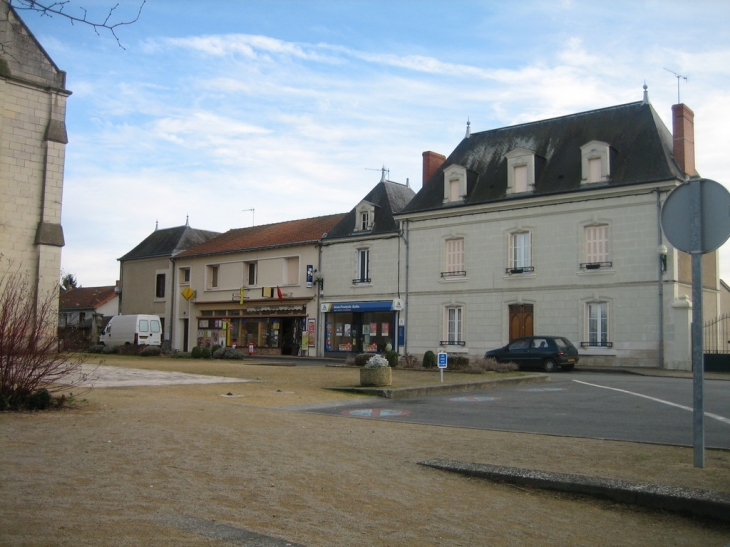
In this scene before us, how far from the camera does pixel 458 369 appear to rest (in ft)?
74.8

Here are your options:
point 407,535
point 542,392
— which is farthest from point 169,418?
point 542,392

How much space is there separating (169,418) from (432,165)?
29602 millimetres

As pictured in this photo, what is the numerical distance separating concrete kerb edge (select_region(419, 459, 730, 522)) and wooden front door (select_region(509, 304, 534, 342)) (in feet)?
79.9

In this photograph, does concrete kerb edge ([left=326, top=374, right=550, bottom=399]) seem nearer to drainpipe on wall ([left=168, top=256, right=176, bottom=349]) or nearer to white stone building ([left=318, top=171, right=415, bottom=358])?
white stone building ([left=318, top=171, right=415, bottom=358])

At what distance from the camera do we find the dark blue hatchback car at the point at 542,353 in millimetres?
25875

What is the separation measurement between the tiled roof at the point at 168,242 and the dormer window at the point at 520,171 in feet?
83.0

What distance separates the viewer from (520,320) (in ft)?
101

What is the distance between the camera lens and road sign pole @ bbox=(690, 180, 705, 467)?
6727 mm

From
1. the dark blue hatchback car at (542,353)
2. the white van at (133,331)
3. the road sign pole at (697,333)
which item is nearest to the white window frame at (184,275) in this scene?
the white van at (133,331)

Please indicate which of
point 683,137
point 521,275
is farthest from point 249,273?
point 683,137

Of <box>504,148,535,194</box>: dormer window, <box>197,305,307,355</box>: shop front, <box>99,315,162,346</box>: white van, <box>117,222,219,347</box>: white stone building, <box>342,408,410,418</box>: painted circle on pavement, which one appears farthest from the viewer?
<box>117,222,219,347</box>: white stone building

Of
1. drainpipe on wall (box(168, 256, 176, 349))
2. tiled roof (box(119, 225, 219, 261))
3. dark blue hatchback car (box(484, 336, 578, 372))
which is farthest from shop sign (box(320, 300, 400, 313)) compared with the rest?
tiled roof (box(119, 225, 219, 261))

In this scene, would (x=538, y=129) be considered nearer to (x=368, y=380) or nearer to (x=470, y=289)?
(x=470, y=289)

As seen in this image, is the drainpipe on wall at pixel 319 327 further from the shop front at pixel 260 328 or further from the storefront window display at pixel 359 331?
the shop front at pixel 260 328
